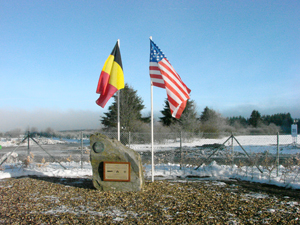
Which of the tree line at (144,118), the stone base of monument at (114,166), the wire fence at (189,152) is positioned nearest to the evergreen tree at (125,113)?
the tree line at (144,118)

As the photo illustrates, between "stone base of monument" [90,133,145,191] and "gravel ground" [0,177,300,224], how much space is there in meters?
0.24

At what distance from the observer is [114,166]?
6.31 metres

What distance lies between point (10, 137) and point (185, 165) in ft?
93.6

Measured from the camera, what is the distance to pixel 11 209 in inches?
198

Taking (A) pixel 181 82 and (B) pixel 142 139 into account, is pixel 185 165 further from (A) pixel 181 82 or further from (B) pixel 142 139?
(B) pixel 142 139

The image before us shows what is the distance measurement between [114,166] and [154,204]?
5.24ft

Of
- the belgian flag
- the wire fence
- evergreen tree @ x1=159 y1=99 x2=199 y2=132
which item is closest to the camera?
the belgian flag

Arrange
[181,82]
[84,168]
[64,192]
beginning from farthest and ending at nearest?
1. [84,168]
2. [181,82]
3. [64,192]

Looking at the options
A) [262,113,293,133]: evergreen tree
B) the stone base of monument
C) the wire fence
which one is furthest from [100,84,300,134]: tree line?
[262,113,293,133]: evergreen tree

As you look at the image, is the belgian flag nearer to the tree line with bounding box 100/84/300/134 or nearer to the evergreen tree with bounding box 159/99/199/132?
the tree line with bounding box 100/84/300/134

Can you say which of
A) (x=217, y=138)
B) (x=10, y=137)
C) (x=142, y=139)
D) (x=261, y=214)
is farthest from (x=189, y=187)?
(x=10, y=137)

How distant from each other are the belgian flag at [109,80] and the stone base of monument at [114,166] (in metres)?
1.55

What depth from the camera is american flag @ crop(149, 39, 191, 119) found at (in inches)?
286

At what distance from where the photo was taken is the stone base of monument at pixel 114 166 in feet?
20.6
